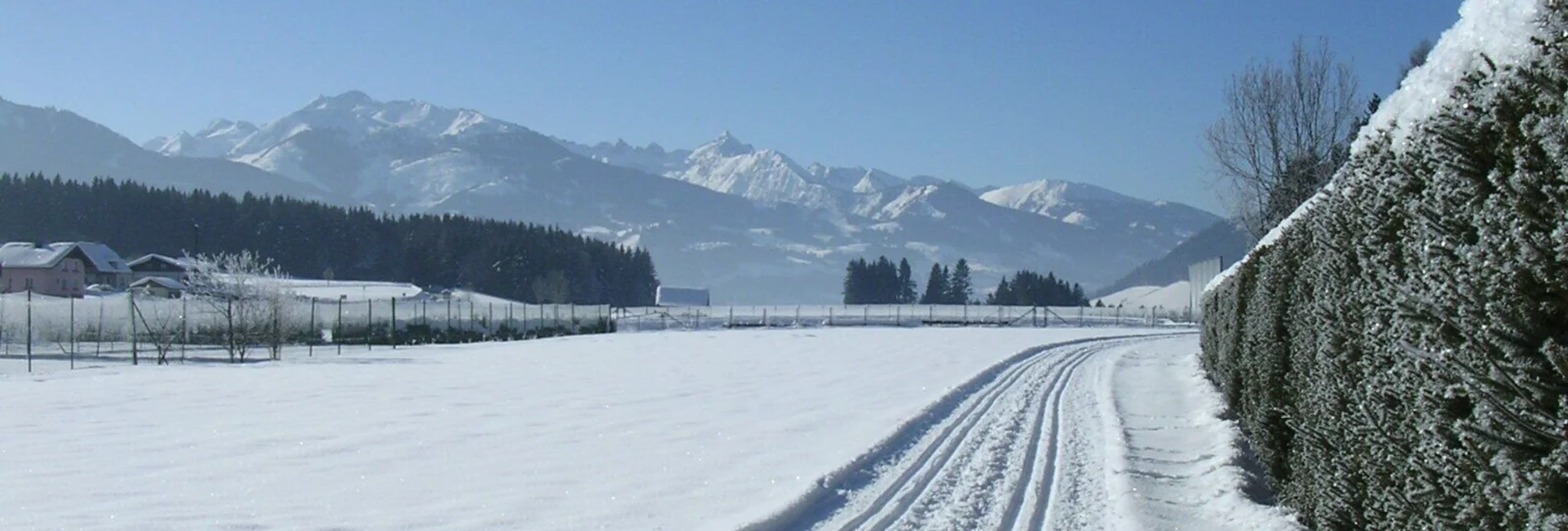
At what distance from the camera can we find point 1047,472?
11.1m

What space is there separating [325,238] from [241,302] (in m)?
96.4

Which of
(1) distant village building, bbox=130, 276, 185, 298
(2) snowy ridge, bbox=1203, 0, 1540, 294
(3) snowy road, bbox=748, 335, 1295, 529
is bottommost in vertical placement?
(3) snowy road, bbox=748, 335, 1295, 529

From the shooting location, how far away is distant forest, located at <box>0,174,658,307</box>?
122m

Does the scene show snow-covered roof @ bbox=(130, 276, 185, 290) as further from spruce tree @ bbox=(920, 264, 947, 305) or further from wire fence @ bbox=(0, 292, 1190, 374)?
spruce tree @ bbox=(920, 264, 947, 305)

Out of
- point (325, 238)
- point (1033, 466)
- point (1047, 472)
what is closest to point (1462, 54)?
point (1047, 472)

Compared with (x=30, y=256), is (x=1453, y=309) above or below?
below

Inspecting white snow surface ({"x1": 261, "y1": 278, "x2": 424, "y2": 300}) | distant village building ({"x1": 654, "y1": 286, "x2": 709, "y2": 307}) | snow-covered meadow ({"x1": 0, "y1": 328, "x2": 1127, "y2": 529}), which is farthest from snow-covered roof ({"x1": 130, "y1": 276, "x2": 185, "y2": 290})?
snow-covered meadow ({"x1": 0, "y1": 328, "x2": 1127, "y2": 529})

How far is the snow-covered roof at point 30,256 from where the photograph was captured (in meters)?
84.1

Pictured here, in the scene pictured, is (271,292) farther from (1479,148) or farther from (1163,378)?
(1479,148)

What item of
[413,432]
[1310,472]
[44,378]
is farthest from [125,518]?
[44,378]

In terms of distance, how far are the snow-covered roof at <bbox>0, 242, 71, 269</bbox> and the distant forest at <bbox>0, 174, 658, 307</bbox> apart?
3097cm

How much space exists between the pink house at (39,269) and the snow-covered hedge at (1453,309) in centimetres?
9060

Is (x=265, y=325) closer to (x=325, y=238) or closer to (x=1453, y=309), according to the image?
(x=1453, y=309)

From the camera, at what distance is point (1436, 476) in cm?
450
